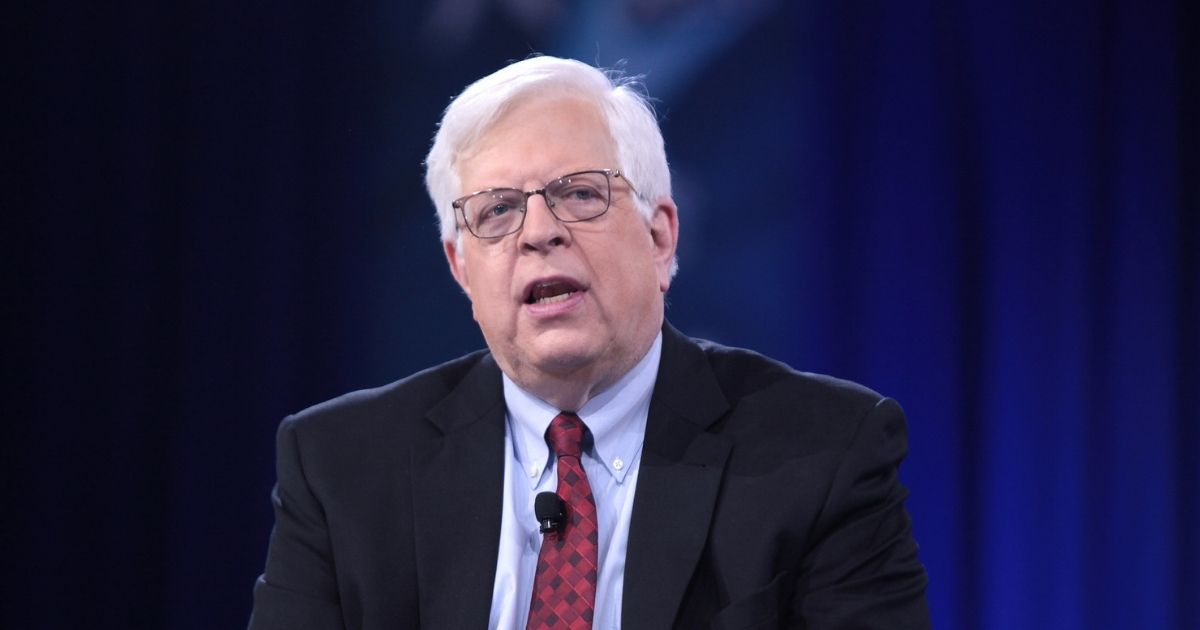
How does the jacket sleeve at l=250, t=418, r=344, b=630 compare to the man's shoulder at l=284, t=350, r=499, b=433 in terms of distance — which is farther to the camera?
the man's shoulder at l=284, t=350, r=499, b=433

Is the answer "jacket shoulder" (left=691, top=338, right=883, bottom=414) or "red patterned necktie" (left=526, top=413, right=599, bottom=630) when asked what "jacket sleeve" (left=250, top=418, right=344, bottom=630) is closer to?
"red patterned necktie" (left=526, top=413, right=599, bottom=630)

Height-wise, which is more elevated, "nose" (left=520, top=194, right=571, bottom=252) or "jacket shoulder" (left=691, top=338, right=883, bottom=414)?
"nose" (left=520, top=194, right=571, bottom=252)

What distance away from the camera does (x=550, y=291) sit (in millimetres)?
1826

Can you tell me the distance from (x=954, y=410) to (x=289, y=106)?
5.67 feet

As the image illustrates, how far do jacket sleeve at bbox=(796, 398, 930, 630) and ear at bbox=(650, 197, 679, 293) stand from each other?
393mm

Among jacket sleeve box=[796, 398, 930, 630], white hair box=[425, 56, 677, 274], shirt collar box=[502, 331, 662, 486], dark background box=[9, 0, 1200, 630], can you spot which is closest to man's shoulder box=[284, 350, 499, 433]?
shirt collar box=[502, 331, 662, 486]

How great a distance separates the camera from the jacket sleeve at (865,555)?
1.74 meters

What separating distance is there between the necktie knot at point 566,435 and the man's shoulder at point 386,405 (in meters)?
0.19

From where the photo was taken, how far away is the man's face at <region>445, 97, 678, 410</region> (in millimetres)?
1807

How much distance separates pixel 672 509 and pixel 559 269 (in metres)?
0.38

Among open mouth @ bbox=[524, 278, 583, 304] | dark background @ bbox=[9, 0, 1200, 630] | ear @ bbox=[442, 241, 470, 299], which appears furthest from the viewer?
dark background @ bbox=[9, 0, 1200, 630]

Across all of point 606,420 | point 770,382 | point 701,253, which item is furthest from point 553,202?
point 701,253

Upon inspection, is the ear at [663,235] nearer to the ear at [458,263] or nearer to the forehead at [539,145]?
the forehead at [539,145]

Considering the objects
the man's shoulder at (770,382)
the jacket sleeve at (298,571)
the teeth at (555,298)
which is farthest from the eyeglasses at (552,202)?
the jacket sleeve at (298,571)
